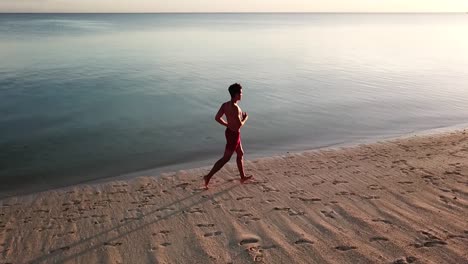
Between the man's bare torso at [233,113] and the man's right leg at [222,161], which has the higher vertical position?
the man's bare torso at [233,113]

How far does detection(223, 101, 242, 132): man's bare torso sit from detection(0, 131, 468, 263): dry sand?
144cm

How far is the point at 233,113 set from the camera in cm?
773

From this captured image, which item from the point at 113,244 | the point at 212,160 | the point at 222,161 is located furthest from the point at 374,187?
the point at 113,244

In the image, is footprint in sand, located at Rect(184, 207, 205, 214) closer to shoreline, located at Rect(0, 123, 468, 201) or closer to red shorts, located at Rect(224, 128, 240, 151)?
red shorts, located at Rect(224, 128, 240, 151)

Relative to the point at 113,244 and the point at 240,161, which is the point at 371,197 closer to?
the point at 240,161

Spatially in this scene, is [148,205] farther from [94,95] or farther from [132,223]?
[94,95]

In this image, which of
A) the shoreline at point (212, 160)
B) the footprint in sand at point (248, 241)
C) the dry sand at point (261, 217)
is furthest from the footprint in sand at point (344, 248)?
the shoreline at point (212, 160)

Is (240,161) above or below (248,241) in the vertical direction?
above

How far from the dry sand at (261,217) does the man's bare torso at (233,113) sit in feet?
4.73

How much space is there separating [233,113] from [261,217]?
209 centimetres

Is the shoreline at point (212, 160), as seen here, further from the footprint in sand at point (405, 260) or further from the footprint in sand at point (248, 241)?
the footprint in sand at point (405, 260)

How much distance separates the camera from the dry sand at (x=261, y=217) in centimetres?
569

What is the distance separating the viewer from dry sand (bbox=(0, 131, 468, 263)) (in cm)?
569

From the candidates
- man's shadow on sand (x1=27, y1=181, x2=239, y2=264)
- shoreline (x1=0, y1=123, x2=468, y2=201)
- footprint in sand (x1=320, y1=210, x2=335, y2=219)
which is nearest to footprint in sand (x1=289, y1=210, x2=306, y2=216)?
footprint in sand (x1=320, y1=210, x2=335, y2=219)
